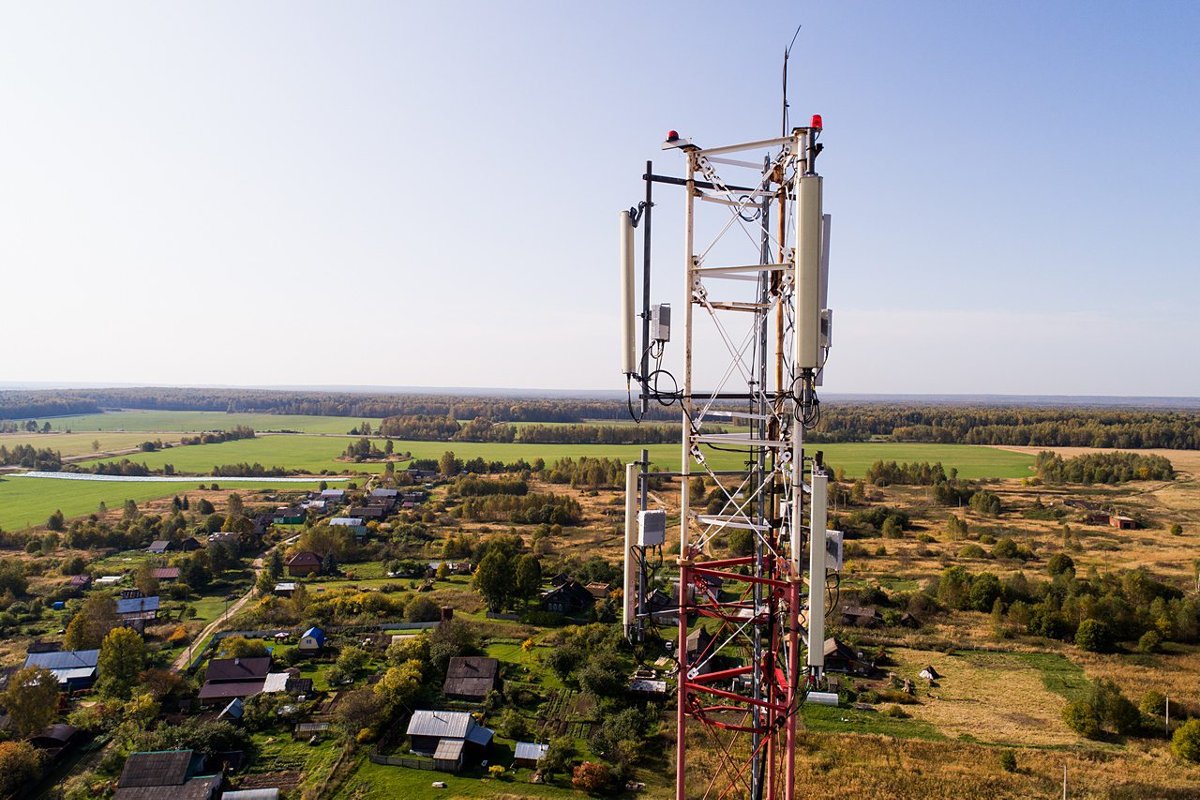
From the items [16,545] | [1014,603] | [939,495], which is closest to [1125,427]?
[939,495]

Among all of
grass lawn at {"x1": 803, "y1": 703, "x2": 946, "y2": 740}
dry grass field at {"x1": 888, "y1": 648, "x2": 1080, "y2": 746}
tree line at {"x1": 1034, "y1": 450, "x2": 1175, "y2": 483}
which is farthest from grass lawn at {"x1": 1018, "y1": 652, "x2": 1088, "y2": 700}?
tree line at {"x1": 1034, "y1": 450, "x2": 1175, "y2": 483}

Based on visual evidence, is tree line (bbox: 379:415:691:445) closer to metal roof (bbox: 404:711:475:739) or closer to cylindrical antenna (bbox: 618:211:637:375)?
metal roof (bbox: 404:711:475:739)

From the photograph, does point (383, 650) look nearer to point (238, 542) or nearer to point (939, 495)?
point (238, 542)

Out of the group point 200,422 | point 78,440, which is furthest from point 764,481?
point 200,422

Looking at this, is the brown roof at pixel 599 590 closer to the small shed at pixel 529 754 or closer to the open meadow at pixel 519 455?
the small shed at pixel 529 754

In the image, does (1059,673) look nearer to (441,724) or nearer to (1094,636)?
(1094,636)

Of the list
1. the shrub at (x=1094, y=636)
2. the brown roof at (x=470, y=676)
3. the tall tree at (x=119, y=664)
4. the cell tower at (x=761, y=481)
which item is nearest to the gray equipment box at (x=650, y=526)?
the cell tower at (x=761, y=481)

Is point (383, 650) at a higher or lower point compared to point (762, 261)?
lower
